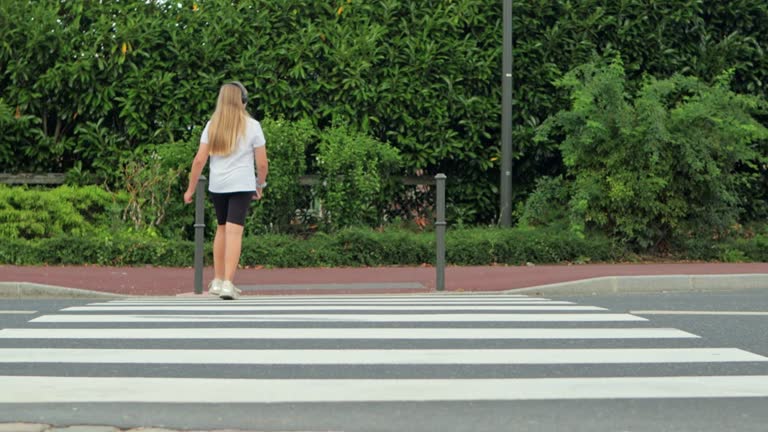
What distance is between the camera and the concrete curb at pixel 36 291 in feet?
31.3

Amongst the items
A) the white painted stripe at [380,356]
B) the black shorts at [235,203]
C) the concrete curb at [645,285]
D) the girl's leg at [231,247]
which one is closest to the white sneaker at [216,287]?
the girl's leg at [231,247]

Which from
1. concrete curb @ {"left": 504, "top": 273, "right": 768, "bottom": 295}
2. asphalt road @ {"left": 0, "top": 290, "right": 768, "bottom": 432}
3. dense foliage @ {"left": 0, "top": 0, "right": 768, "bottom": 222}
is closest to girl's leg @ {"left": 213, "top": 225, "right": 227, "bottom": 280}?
asphalt road @ {"left": 0, "top": 290, "right": 768, "bottom": 432}

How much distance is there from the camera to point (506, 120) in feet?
44.1

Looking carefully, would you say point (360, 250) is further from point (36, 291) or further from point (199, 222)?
point (36, 291)

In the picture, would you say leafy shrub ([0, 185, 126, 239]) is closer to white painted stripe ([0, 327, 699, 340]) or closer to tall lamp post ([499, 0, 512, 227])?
tall lamp post ([499, 0, 512, 227])

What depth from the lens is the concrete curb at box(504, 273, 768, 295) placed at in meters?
10.2

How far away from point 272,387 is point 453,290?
18.7 feet

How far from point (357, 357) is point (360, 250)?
6536 mm

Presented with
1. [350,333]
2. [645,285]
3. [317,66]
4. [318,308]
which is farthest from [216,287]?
[317,66]

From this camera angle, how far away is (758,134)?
1277 cm

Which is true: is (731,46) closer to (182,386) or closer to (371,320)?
(371,320)

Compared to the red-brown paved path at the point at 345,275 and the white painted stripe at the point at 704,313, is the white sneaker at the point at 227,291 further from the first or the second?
the white painted stripe at the point at 704,313

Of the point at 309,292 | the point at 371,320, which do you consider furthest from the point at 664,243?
the point at 371,320

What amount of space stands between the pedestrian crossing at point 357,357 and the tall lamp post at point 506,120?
526cm
